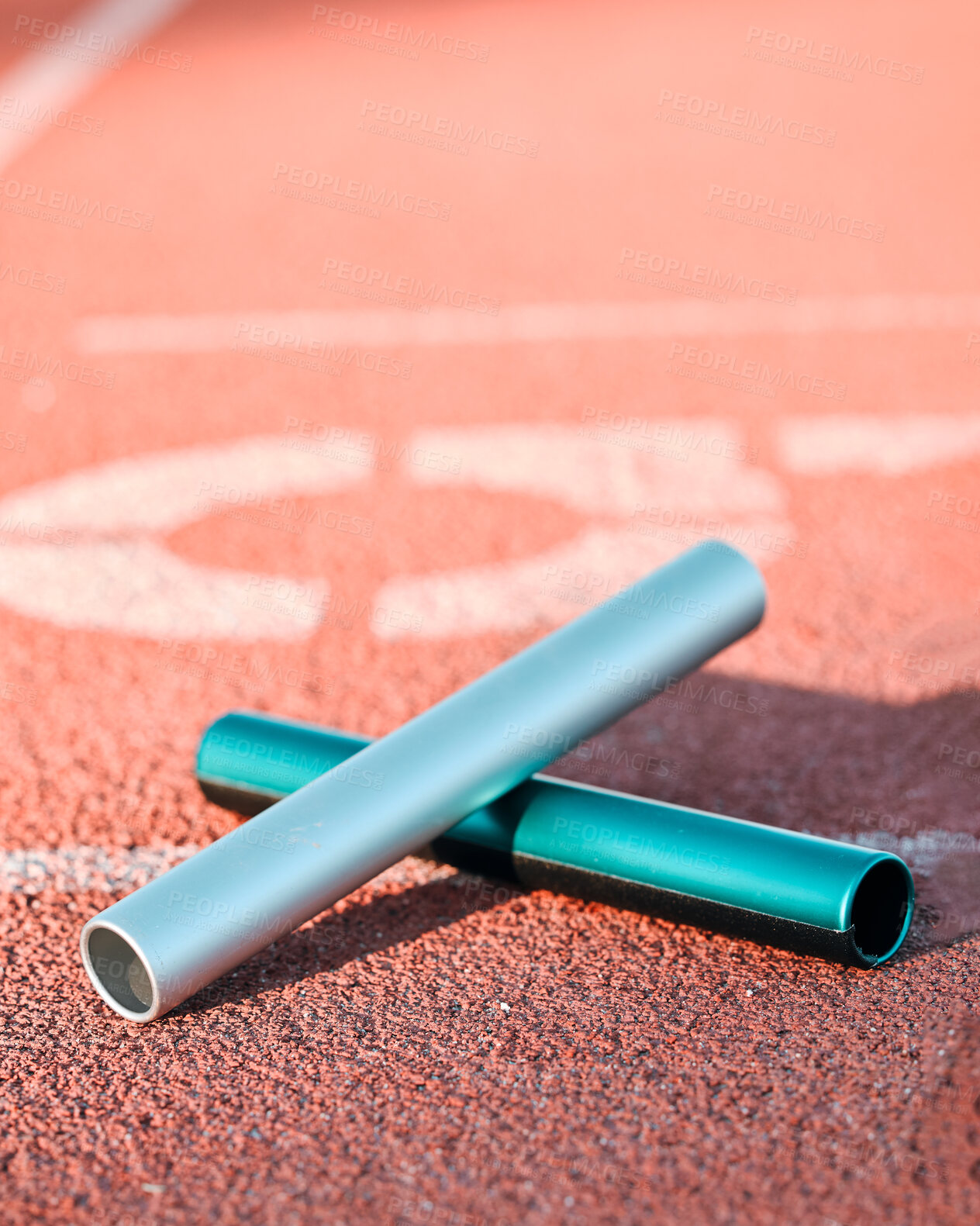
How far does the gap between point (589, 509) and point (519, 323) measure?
2.60 meters

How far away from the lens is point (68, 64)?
51.0ft

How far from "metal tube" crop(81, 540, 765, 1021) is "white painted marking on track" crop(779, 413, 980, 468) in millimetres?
2677

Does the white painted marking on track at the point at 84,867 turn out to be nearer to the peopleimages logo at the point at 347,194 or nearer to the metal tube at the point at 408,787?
the metal tube at the point at 408,787

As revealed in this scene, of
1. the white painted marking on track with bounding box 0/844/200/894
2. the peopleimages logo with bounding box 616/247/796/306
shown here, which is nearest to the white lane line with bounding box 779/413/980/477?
the peopleimages logo with bounding box 616/247/796/306

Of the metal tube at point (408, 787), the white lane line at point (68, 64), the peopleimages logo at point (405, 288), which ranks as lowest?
the peopleimages logo at point (405, 288)

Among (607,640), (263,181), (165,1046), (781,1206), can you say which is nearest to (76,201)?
(263,181)

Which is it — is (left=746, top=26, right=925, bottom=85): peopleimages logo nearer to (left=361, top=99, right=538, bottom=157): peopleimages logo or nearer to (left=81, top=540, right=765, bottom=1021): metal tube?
(left=361, top=99, right=538, bottom=157): peopleimages logo

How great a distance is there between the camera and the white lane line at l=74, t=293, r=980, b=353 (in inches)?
321

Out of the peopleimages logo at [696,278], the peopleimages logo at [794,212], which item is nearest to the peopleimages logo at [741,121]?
the peopleimages logo at [794,212]

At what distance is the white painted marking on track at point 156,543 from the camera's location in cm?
529

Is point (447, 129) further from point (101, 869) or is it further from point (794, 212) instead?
point (101, 869)

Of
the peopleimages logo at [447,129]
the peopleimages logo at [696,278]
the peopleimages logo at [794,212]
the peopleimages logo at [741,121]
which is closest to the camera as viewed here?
the peopleimages logo at [696,278]

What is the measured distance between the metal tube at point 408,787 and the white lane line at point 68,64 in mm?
9988

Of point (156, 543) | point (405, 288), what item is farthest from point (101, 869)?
point (405, 288)
